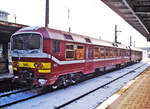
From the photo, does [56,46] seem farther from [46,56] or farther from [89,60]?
[89,60]

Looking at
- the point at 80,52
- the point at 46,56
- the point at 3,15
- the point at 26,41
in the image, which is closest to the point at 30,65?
the point at 46,56

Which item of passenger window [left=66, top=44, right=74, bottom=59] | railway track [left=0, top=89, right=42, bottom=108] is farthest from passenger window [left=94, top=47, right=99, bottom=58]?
railway track [left=0, top=89, right=42, bottom=108]

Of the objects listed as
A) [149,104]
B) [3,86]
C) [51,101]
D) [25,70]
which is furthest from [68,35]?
Answer: [149,104]

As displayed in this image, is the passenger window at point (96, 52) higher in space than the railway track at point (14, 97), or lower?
higher

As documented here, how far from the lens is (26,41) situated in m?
8.98

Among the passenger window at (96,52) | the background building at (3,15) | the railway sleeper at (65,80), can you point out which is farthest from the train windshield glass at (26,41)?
the background building at (3,15)

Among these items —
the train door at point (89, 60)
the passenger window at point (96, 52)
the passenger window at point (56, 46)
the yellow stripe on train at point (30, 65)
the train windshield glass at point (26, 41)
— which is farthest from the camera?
the passenger window at point (96, 52)

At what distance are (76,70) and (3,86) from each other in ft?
14.9

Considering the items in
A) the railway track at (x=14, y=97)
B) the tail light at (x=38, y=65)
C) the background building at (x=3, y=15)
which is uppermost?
the background building at (x=3, y=15)

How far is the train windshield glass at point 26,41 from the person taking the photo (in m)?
8.62

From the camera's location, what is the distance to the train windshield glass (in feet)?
28.3

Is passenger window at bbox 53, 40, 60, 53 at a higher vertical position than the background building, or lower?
lower

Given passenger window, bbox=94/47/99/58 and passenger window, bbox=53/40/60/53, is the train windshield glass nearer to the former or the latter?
passenger window, bbox=53/40/60/53

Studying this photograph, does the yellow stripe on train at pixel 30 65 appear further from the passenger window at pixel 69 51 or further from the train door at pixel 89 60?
the train door at pixel 89 60
